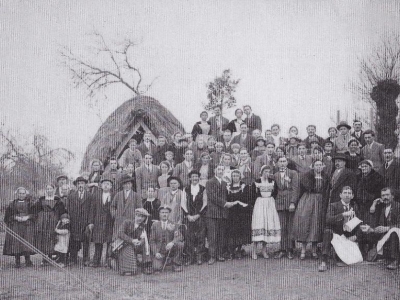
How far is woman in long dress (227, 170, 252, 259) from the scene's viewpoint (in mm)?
6418

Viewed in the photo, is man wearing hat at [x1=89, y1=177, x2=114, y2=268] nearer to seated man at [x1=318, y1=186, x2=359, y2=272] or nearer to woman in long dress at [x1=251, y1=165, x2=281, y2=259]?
woman in long dress at [x1=251, y1=165, x2=281, y2=259]

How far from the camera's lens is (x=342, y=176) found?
6.05 meters

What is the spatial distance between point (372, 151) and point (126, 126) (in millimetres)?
4944

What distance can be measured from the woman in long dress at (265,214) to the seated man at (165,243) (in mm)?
1046

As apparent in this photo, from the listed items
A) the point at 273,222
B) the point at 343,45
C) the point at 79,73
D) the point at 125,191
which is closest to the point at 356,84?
the point at 343,45

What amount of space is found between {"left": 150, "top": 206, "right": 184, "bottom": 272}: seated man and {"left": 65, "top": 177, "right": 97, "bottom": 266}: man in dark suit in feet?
3.66

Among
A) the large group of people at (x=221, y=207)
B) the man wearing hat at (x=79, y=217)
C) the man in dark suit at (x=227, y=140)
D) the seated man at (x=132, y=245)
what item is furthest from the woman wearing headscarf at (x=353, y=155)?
the man wearing hat at (x=79, y=217)

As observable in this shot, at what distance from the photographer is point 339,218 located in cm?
575

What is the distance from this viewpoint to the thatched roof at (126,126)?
922 cm

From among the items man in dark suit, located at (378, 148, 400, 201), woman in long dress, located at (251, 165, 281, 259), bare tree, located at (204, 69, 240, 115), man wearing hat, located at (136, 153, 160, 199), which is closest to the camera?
man in dark suit, located at (378, 148, 400, 201)

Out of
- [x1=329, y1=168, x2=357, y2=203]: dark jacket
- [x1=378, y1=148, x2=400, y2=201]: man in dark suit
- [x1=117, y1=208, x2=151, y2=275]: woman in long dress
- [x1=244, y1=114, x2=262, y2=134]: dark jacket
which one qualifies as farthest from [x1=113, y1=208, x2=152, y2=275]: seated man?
[x1=378, y1=148, x2=400, y2=201]: man in dark suit

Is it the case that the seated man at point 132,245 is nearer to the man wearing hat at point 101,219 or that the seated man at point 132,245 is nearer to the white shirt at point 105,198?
the man wearing hat at point 101,219

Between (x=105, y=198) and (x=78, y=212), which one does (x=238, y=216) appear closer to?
(x=105, y=198)

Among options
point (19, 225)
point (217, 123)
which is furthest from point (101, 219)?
point (217, 123)
